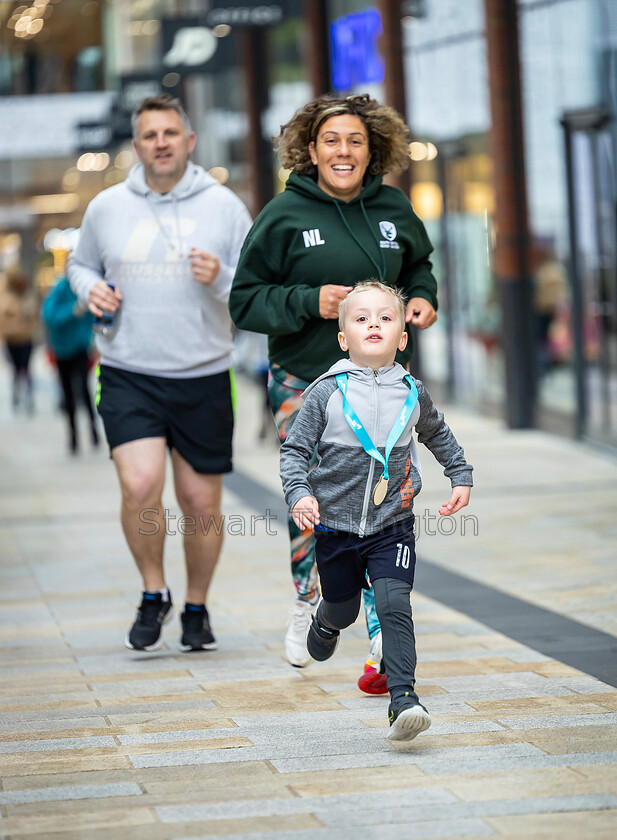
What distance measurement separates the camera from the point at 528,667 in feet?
16.6

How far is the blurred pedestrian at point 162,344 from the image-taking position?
5473mm

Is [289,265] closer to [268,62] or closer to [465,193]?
[465,193]

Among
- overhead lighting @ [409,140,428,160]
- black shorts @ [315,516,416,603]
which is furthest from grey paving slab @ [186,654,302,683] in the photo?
overhead lighting @ [409,140,428,160]

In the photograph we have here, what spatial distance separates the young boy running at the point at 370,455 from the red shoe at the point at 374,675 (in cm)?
53

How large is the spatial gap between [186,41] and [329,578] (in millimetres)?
12691

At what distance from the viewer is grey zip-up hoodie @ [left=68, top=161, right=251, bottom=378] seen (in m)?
5.48

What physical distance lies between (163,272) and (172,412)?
51 centimetres

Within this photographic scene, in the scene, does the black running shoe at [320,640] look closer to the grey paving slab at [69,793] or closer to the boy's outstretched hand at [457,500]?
the boy's outstretched hand at [457,500]

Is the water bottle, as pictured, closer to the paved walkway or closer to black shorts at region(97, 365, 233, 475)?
black shorts at region(97, 365, 233, 475)

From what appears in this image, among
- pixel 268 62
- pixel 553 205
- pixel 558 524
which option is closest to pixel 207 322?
pixel 558 524

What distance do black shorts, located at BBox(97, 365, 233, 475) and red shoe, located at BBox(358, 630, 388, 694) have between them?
3.73 ft

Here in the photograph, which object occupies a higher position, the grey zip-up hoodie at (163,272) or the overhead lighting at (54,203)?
the overhead lighting at (54,203)

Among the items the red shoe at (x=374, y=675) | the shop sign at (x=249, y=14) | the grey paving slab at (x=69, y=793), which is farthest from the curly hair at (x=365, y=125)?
the shop sign at (x=249, y=14)

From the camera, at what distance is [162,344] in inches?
216
